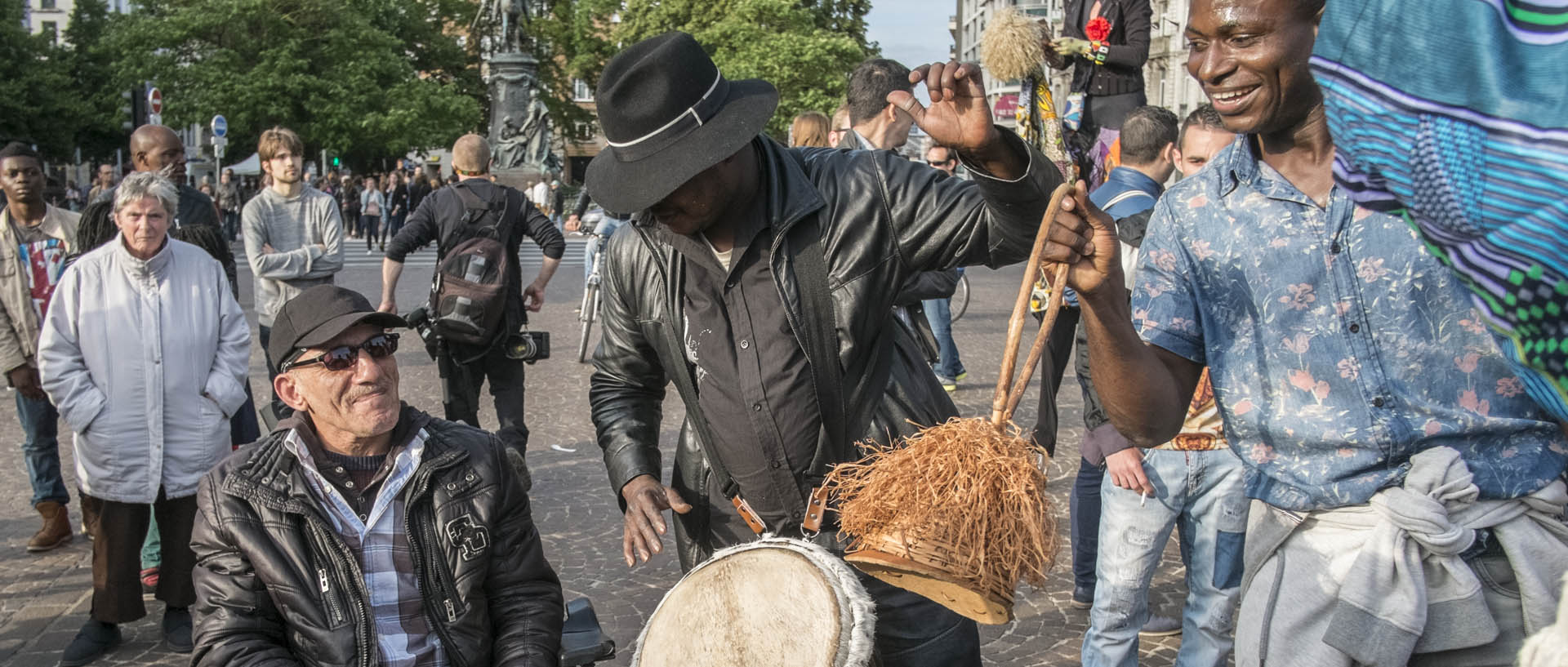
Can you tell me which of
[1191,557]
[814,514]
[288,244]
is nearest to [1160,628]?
[1191,557]

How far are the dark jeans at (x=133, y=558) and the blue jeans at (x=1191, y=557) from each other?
3.56 meters

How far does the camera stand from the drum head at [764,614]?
8.14 ft

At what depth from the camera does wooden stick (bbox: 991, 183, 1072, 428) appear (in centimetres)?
209

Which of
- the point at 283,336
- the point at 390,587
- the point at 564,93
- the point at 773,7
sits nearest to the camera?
the point at 390,587

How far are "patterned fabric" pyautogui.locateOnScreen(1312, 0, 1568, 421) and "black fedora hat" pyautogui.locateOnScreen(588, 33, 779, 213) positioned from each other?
5.73 feet

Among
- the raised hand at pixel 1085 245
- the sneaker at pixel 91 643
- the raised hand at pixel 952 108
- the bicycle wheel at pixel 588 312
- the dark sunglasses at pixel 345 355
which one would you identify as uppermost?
the raised hand at pixel 952 108

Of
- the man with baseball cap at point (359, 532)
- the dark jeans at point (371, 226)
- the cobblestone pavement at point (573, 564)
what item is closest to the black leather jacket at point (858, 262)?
the man with baseball cap at point (359, 532)

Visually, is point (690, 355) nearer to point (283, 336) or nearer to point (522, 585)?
point (522, 585)

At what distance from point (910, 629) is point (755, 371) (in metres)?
0.74

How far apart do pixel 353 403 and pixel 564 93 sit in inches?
2405

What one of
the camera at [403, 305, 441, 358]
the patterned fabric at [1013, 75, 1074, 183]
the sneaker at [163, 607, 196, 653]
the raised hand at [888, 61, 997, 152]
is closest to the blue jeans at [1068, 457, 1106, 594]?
the patterned fabric at [1013, 75, 1074, 183]

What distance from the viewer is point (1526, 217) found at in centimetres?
111

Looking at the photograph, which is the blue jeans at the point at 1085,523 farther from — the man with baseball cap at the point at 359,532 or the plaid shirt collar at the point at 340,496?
the plaid shirt collar at the point at 340,496

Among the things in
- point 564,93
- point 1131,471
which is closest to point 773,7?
point 564,93
